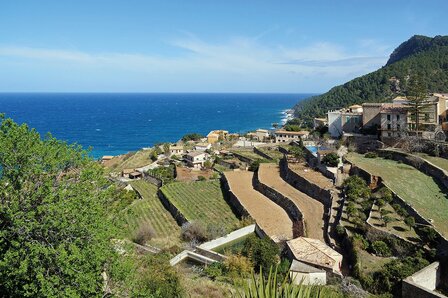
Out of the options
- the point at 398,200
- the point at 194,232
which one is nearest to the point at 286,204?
the point at 194,232

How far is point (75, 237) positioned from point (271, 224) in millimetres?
19410

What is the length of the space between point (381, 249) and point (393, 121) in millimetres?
20562

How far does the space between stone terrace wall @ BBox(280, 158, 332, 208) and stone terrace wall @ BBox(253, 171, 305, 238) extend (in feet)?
6.64

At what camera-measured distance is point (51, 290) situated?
11.0 metres

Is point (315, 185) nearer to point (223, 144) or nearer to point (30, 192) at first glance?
point (30, 192)

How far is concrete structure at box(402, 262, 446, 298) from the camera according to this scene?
56.7 ft

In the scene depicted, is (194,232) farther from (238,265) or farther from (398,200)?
(398,200)

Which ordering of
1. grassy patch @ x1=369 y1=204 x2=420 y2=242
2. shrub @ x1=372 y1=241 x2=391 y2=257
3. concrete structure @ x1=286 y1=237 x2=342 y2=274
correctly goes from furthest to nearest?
1. grassy patch @ x1=369 y1=204 x2=420 y2=242
2. shrub @ x1=372 y1=241 x2=391 y2=257
3. concrete structure @ x1=286 y1=237 x2=342 y2=274

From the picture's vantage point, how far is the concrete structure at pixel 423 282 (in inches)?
680

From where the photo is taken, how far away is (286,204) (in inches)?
1276

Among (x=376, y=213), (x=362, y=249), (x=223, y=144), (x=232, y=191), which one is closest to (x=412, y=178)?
(x=376, y=213)

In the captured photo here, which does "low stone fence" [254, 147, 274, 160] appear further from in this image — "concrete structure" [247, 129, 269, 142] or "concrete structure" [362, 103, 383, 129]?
"concrete structure" [362, 103, 383, 129]

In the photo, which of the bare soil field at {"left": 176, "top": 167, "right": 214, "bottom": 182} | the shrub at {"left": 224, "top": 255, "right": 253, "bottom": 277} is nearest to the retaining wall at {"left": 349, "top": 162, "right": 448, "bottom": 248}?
the shrub at {"left": 224, "top": 255, "right": 253, "bottom": 277}

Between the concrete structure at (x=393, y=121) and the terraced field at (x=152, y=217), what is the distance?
70.3 ft
